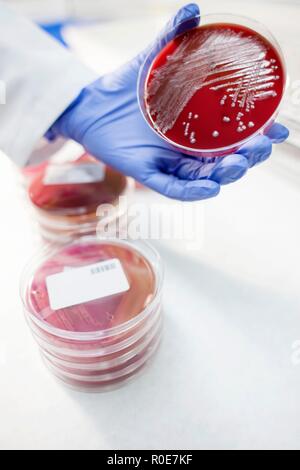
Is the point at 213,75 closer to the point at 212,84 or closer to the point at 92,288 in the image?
the point at 212,84

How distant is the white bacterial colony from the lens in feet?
3.09

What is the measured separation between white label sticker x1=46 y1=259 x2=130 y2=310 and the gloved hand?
25 cm

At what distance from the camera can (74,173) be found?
1305 mm

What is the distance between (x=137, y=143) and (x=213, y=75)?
0.28 m

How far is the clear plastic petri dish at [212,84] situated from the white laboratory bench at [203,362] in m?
0.38

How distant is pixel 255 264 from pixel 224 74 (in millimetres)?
517

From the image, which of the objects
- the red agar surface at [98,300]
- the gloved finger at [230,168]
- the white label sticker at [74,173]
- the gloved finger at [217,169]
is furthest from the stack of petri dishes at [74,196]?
the gloved finger at [230,168]

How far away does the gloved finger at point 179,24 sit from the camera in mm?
1026

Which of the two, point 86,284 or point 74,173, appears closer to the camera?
point 86,284

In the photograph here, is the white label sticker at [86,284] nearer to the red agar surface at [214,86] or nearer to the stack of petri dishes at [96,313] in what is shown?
the stack of petri dishes at [96,313]

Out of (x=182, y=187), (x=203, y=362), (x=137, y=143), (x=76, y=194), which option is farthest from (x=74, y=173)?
(x=203, y=362)

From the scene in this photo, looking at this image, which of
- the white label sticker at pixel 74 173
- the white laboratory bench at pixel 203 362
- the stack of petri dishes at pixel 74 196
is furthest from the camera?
the white label sticker at pixel 74 173

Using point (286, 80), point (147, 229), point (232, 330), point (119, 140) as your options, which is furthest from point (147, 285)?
point (286, 80)

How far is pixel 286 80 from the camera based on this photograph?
0.91m
